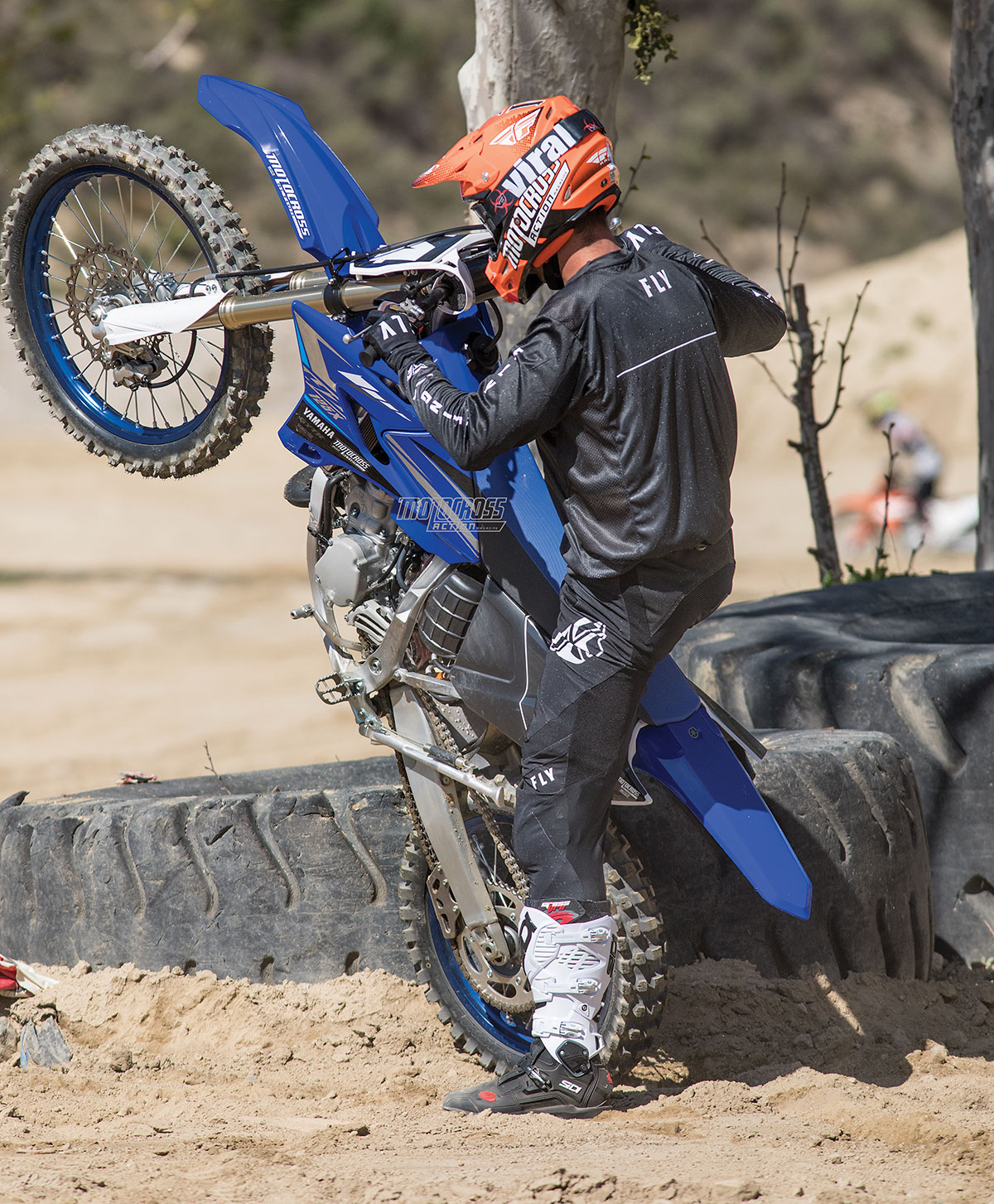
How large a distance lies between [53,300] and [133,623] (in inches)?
332

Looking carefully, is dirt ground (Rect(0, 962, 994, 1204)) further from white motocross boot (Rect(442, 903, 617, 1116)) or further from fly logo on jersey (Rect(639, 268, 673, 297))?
fly logo on jersey (Rect(639, 268, 673, 297))

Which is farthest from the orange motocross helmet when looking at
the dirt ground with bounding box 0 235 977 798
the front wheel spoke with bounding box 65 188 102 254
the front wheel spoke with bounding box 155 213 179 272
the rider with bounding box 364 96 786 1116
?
the dirt ground with bounding box 0 235 977 798

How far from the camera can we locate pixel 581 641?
3.21 metres

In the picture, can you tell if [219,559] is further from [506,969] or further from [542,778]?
[542,778]

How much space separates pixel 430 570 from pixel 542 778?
65cm

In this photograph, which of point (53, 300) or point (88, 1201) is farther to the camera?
point (53, 300)

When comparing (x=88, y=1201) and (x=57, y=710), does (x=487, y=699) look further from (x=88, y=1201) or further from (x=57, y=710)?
(x=57, y=710)

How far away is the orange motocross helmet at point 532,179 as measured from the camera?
10.2ft

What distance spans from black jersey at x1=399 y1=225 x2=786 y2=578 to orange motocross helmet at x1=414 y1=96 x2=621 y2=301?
0.42ft

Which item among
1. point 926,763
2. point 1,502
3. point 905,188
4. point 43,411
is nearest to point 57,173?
point 926,763

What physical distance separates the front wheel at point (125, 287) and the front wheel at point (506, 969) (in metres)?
1.41

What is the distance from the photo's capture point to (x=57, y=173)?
4082 millimetres

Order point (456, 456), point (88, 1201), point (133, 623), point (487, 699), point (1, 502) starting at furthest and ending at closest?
point (1, 502), point (133, 623), point (487, 699), point (456, 456), point (88, 1201)

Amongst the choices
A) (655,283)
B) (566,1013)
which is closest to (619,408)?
(655,283)
